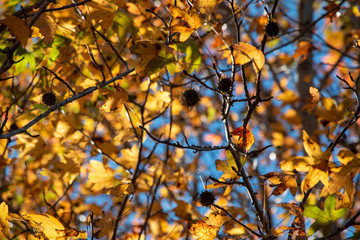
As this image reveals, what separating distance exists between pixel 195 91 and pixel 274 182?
2.47 feet

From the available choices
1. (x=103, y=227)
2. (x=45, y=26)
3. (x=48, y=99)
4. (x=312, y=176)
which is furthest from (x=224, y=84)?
(x=48, y=99)

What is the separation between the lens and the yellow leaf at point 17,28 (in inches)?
48.6

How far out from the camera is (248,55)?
135 centimetres

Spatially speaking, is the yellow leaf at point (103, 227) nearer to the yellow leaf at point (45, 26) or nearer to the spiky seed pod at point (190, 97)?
the spiky seed pod at point (190, 97)

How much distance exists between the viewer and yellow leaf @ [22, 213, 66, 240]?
150 centimetres

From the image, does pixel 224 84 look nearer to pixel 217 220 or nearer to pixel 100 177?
pixel 217 220

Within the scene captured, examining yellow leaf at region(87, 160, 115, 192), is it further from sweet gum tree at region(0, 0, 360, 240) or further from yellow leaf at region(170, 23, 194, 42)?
yellow leaf at region(170, 23, 194, 42)

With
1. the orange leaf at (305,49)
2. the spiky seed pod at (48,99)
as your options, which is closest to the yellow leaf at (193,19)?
the spiky seed pod at (48,99)

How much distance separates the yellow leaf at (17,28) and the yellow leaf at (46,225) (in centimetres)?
73

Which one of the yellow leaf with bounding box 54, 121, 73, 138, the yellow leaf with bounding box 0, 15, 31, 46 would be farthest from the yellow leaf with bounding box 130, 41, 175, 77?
the yellow leaf with bounding box 54, 121, 73, 138

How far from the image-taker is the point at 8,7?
219cm

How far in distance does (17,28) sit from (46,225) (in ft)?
2.76

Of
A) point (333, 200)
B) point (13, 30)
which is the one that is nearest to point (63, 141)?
point (13, 30)

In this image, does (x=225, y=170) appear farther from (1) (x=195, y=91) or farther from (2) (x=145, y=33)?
(2) (x=145, y=33)
